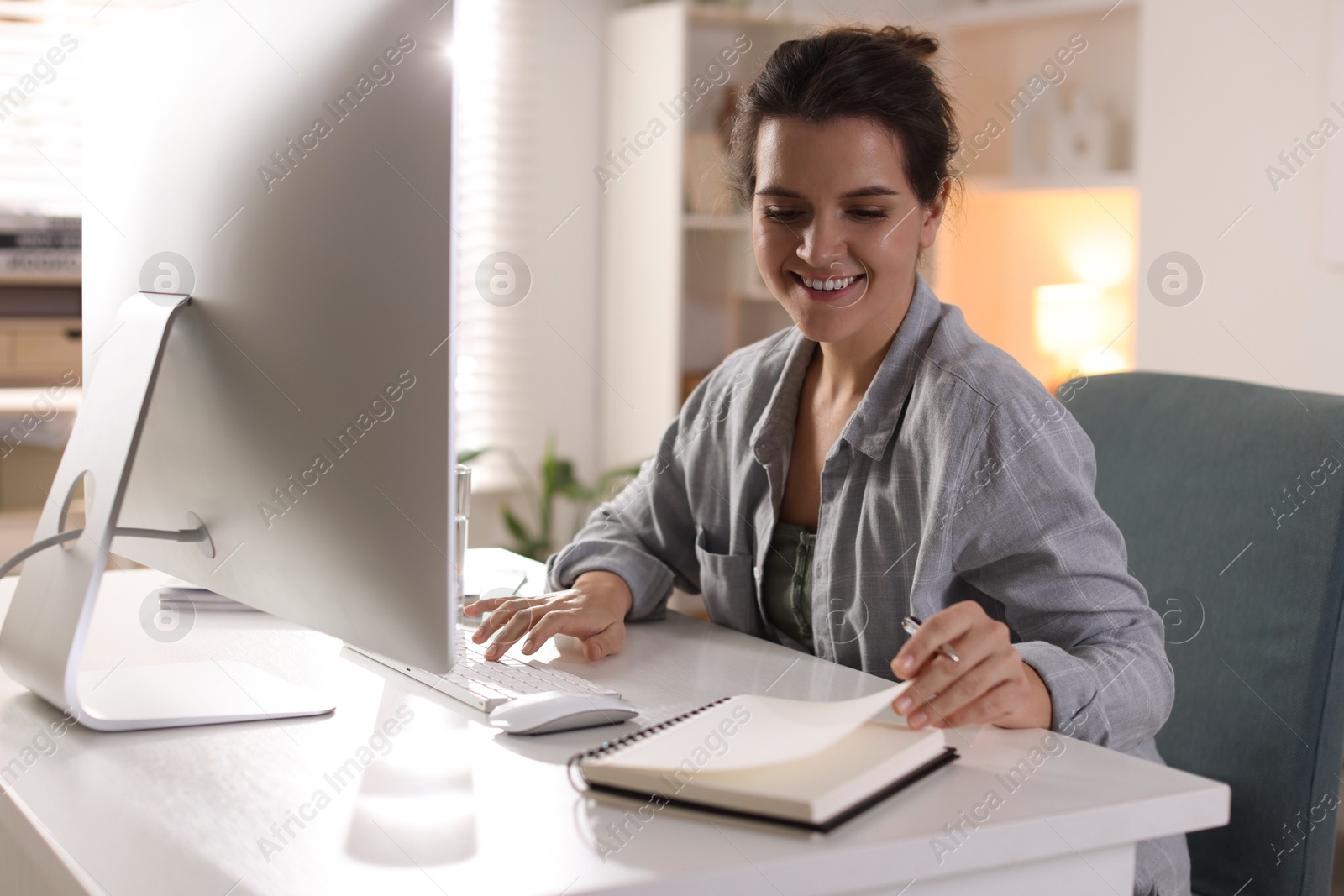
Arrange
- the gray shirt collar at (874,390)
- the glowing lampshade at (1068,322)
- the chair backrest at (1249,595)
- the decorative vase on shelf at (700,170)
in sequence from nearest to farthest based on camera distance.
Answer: the chair backrest at (1249,595) < the gray shirt collar at (874,390) < the decorative vase on shelf at (700,170) < the glowing lampshade at (1068,322)

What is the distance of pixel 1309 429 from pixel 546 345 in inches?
107

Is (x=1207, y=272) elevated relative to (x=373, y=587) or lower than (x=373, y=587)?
elevated

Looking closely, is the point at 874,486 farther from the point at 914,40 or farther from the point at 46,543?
the point at 46,543

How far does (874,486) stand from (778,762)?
1.85 feet

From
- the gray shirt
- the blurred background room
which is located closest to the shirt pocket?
the gray shirt

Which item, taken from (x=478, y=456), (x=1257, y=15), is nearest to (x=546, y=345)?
(x=478, y=456)

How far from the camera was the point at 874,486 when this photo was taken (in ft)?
4.42

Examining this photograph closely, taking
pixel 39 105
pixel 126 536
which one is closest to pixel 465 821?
pixel 126 536

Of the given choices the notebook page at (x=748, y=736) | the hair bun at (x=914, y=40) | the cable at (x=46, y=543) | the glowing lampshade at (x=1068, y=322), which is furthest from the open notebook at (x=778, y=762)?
the glowing lampshade at (x=1068, y=322)

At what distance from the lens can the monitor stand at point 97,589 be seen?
99 cm

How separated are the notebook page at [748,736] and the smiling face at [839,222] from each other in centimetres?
56

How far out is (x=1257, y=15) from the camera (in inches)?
116

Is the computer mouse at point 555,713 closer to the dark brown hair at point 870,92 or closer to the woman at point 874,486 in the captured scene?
the woman at point 874,486

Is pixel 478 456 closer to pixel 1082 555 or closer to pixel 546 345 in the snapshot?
pixel 546 345
